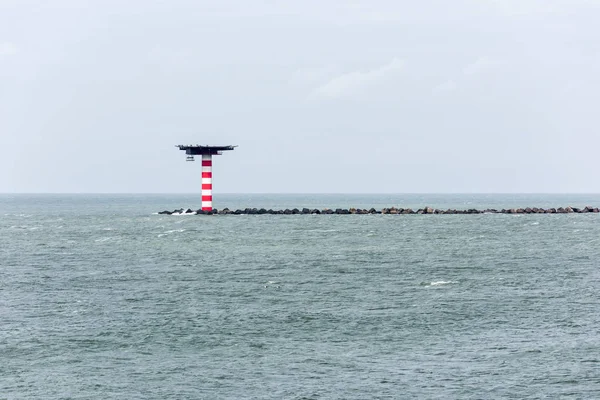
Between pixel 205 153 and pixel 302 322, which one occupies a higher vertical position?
pixel 205 153

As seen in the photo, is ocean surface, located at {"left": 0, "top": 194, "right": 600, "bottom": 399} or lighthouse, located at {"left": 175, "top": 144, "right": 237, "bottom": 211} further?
lighthouse, located at {"left": 175, "top": 144, "right": 237, "bottom": 211}

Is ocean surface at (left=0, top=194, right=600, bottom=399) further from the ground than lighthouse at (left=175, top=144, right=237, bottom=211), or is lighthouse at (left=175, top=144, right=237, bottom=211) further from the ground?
lighthouse at (left=175, top=144, right=237, bottom=211)

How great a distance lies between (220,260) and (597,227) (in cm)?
6286

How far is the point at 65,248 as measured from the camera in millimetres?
88250

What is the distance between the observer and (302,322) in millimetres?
43969

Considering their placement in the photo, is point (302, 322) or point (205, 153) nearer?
point (302, 322)

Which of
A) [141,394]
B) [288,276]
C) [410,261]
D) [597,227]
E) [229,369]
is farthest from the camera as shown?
[597,227]

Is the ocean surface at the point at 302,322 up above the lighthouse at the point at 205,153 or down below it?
below

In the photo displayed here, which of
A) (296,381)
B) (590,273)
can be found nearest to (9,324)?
(296,381)

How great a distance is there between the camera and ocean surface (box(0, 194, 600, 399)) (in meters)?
32.6

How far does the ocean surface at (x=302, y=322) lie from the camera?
107 ft

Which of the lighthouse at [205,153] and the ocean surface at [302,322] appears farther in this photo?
the lighthouse at [205,153]

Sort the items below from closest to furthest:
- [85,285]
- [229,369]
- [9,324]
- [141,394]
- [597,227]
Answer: [141,394] → [229,369] → [9,324] → [85,285] → [597,227]

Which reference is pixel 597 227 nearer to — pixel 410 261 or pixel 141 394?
pixel 410 261
